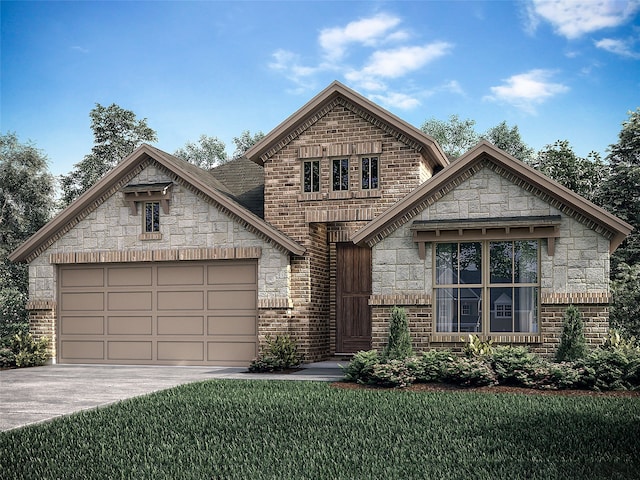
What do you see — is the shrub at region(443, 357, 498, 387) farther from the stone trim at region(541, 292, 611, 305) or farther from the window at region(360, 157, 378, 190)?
the window at region(360, 157, 378, 190)

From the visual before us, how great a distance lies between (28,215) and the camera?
33156 millimetres

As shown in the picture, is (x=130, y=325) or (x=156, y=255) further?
(x=130, y=325)

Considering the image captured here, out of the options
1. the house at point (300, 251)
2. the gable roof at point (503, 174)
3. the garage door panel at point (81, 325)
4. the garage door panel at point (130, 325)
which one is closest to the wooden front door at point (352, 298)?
the house at point (300, 251)

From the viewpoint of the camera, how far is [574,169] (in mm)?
29484

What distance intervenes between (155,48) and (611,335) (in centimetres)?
1566

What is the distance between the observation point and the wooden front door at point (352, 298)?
21578 mm

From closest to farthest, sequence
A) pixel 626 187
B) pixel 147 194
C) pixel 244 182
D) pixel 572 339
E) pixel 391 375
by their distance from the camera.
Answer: pixel 391 375 → pixel 572 339 → pixel 147 194 → pixel 244 182 → pixel 626 187

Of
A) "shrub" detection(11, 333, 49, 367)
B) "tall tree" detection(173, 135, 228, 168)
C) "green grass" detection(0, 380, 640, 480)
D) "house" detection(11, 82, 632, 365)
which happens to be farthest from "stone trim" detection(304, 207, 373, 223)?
"tall tree" detection(173, 135, 228, 168)

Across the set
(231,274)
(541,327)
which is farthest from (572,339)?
(231,274)

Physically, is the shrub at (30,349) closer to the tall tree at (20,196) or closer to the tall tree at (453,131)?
the tall tree at (20,196)

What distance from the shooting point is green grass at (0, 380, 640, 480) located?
8398mm

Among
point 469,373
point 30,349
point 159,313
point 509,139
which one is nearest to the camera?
point 469,373

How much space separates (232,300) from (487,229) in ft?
23.3

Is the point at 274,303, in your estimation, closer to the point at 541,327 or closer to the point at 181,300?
the point at 181,300
